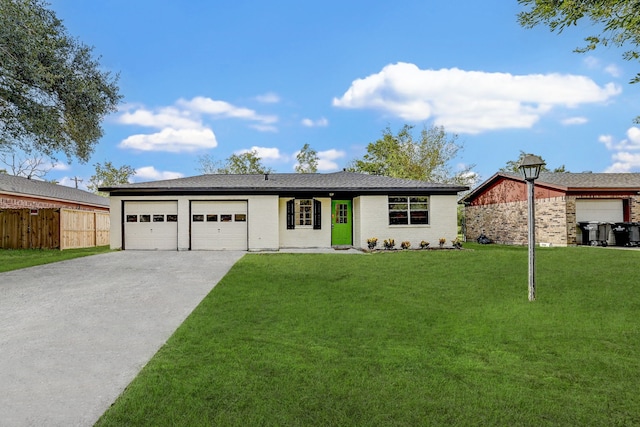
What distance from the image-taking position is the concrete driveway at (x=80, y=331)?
304 cm

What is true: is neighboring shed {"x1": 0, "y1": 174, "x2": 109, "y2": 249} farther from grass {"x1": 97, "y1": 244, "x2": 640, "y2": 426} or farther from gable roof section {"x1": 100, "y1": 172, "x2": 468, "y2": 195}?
grass {"x1": 97, "y1": 244, "x2": 640, "y2": 426}

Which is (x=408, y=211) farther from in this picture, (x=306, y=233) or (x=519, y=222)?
(x=519, y=222)

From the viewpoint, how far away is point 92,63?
12.9 metres

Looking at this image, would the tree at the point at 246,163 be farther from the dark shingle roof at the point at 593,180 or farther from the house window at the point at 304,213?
the dark shingle roof at the point at 593,180

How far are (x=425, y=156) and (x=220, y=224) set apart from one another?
22.8m

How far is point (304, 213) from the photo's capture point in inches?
642

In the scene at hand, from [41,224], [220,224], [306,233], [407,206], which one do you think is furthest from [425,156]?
[41,224]

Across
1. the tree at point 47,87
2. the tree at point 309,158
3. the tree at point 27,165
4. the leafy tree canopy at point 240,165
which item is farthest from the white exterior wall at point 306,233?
the tree at point 27,165

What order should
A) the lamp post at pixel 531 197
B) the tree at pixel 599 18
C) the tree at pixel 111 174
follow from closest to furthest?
the tree at pixel 599 18
the lamp post at pixel 531 197
the tree at pixel 111 174

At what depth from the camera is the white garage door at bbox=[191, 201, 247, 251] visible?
50.9 feet

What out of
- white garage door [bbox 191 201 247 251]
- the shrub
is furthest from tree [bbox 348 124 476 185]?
white garage door [bbox 191 201 247 251]

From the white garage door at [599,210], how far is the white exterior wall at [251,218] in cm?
1500

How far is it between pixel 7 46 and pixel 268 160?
2823cm

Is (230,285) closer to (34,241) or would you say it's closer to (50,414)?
(50,414)
